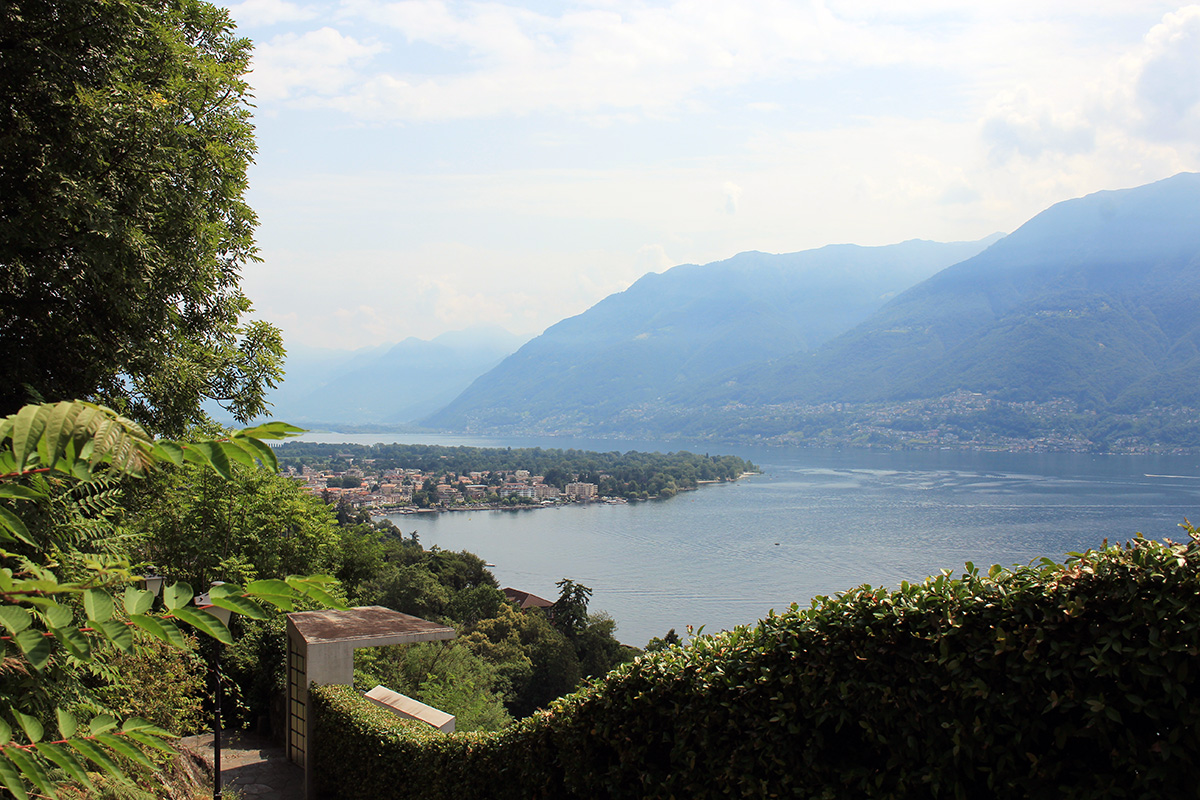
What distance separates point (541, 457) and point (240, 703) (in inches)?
3739

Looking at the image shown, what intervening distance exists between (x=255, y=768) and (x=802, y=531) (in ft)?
149

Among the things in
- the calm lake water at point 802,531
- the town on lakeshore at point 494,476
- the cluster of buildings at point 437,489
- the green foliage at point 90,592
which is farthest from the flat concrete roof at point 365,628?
the cluster of buildings at point 437,489

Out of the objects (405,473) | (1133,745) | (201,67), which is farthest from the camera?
(405,473)

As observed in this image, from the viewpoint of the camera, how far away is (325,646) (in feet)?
19.8

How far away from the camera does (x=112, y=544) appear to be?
3.77 metres

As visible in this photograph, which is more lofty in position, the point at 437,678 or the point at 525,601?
the point at 437,678

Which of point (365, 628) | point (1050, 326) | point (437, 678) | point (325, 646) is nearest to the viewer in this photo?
point (325, 646)

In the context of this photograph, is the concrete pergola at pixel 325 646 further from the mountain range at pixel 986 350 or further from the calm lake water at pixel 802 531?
the mountain range at pixel 986 350

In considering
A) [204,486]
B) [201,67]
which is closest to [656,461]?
[204,486]

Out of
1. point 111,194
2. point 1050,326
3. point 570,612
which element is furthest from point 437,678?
point 1050,326

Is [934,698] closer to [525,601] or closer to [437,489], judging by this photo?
[525,601]

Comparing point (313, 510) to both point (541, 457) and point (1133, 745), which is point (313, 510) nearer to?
point (1133, 745)

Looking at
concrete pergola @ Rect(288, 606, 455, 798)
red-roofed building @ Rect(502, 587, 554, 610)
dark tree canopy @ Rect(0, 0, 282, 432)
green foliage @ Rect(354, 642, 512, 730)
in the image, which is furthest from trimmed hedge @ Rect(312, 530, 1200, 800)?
red-roofed building @ Rect(502, 587, 554, 610)

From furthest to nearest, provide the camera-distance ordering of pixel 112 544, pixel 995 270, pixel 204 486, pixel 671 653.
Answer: pixel 995 270, pixel 204 486, pixel 112 544, pixel 671 653
